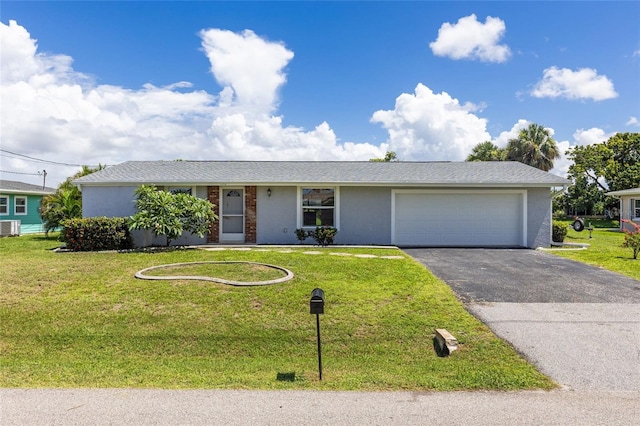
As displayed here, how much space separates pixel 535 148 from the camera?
29031 mm

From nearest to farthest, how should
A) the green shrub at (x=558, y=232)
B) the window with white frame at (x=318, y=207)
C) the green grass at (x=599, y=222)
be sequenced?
the window with white frame at (x=318, y=207)
the green shrub at (x=558, y=232)
the green grass at (x=599, y=222)

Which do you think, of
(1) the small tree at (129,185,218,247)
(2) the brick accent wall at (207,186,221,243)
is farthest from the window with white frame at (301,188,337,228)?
(1) the small tree at (129,185,218,247)

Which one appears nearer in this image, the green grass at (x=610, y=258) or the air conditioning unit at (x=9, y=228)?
the green grass at (x=610, y=258)

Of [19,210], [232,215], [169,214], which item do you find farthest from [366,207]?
[19,210]

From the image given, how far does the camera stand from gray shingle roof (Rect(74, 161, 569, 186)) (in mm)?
13430

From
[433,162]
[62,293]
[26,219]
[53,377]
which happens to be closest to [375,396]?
[53,377]

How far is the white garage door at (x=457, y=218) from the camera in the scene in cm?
1392

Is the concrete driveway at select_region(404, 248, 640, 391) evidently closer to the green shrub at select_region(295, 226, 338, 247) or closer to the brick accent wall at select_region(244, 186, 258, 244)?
the green shrub at select_region(295, 226, 338, 247)

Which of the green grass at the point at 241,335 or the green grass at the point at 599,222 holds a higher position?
the green grass at the point at 599,222

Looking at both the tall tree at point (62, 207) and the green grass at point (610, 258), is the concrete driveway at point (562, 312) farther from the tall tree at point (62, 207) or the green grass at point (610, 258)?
the tall tree at point (62, 207)

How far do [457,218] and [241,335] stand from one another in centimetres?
1089

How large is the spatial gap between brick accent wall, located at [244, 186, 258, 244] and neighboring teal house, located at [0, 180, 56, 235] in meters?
14.5

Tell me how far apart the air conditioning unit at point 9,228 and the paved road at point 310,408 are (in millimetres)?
20122

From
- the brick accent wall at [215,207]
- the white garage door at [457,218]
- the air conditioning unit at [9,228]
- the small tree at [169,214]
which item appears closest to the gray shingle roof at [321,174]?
the brick accent wall at [215,207]
